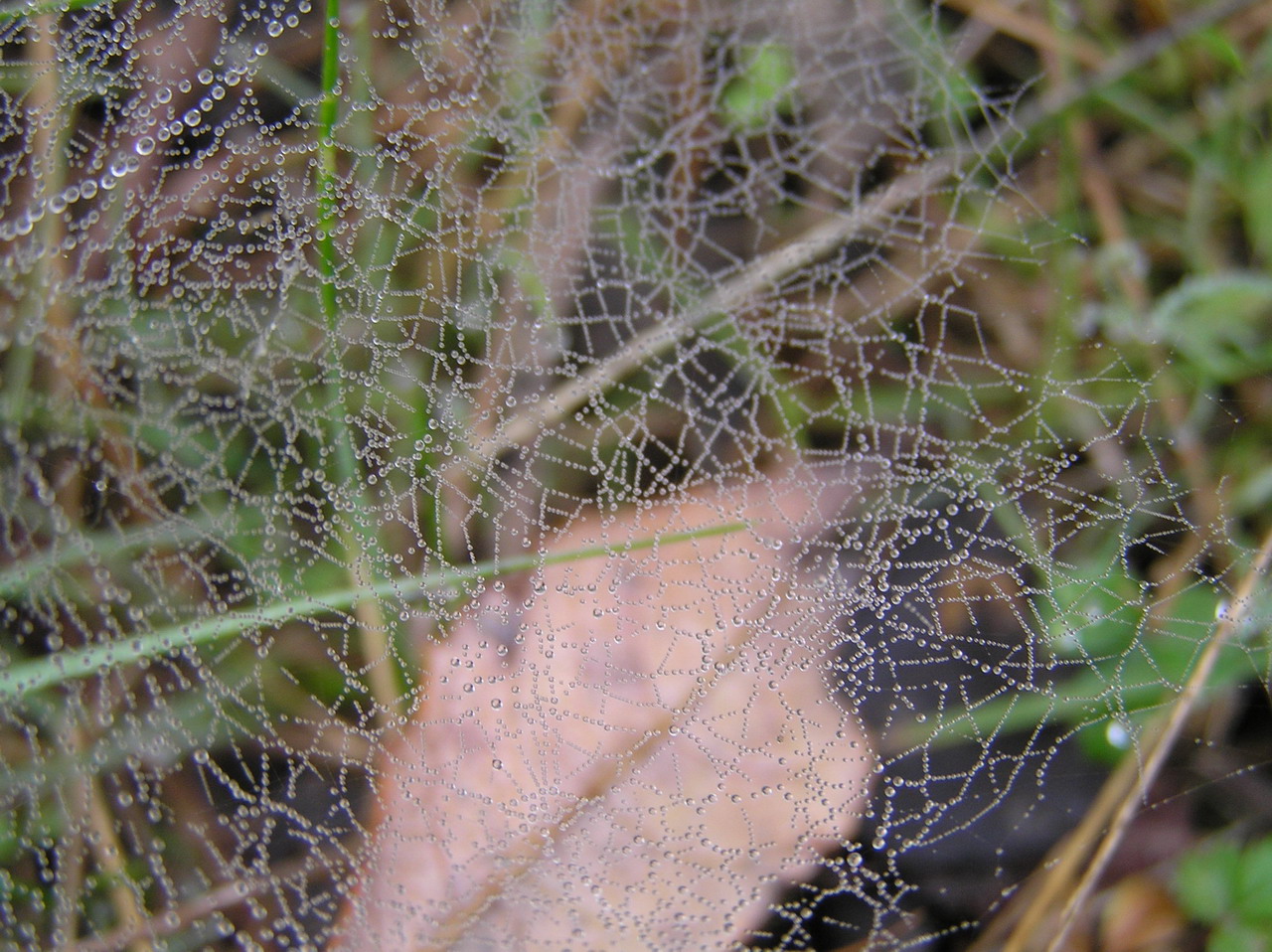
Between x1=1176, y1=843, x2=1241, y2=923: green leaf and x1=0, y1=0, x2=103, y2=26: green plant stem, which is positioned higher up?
x1=0, y1=0, x2=103, y2=26: green plant stem

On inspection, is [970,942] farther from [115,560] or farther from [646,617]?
[115,560]

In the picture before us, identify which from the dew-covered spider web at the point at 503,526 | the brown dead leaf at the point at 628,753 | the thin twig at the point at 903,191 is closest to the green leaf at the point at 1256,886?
the dew-covered spider web at the point at 503,526

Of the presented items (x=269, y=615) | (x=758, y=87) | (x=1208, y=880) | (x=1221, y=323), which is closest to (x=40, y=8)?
(x=269, y=615)

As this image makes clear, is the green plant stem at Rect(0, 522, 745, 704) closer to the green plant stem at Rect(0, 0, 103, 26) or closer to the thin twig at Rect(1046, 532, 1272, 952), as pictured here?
the thin twig at Rect(1046, 532, 1272, 952)

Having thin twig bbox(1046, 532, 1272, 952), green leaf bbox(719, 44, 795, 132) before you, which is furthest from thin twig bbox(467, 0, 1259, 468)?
thin twig bbox(1046, 532, 1272, 952)

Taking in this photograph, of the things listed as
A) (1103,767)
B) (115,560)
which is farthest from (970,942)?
(115,560)

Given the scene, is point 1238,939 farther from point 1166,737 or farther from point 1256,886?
point 1166,737
